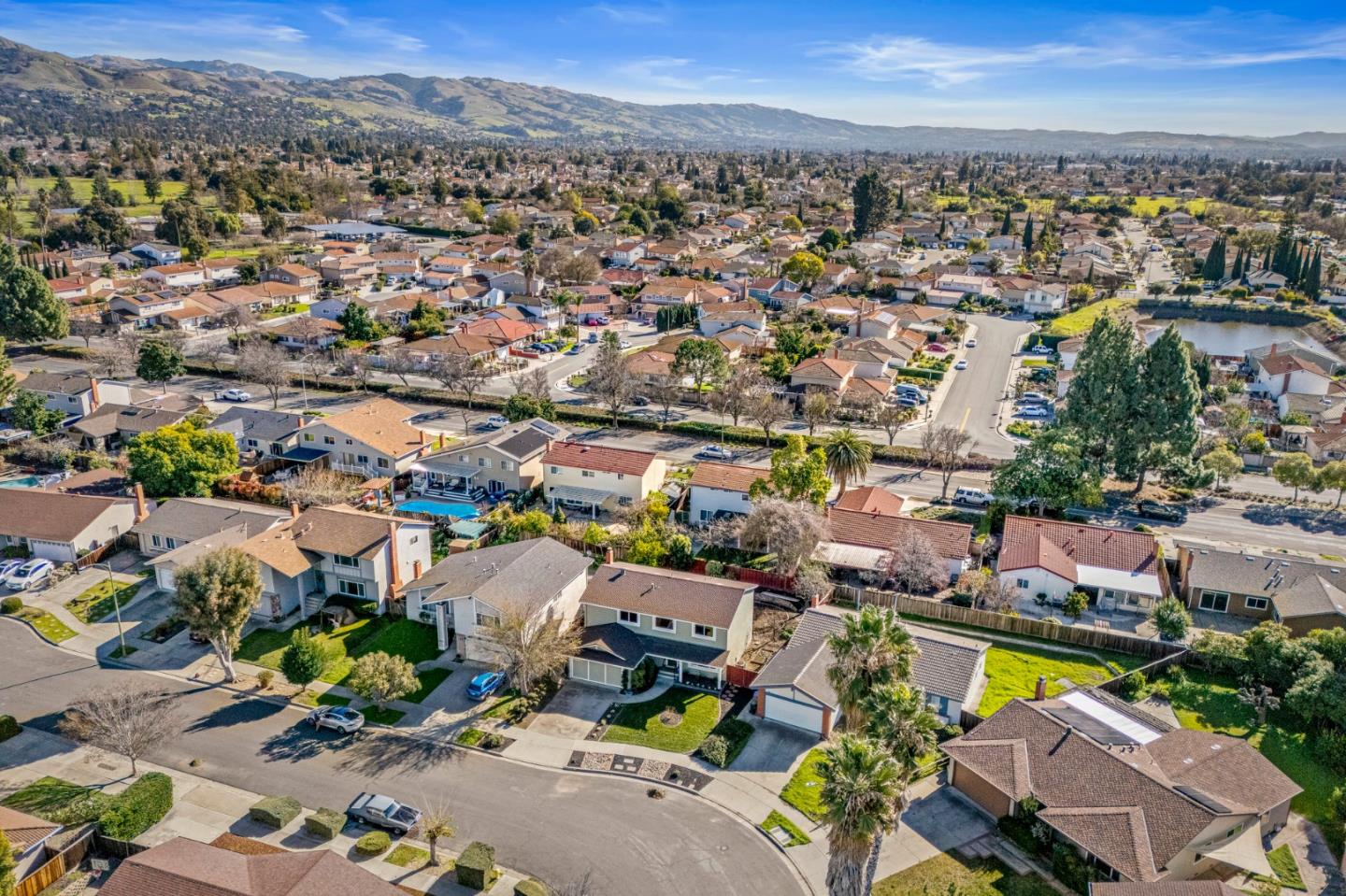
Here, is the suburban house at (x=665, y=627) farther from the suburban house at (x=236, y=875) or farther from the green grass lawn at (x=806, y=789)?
the suburban house at (x=236, y=875)

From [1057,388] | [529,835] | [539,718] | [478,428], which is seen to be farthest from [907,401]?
[529,835]

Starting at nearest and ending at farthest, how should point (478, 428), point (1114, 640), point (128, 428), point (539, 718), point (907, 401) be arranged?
point (539, 718) < point (1114, 640) < point (128, 428) < point (478, 428) < point (907, 401)

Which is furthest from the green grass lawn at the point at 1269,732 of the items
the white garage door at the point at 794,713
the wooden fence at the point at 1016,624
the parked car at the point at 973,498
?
the parked car at the point at 973,498

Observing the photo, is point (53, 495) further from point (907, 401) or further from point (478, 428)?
point (907, 401)

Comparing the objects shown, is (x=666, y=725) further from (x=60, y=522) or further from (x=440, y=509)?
(x=60, y=522)

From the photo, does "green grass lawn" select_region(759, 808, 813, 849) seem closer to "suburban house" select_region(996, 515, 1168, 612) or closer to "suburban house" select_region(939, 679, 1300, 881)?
"suburban house" select_region(939, 679, 1300, 881)

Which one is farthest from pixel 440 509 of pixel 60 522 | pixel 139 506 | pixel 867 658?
pixel 867 658
